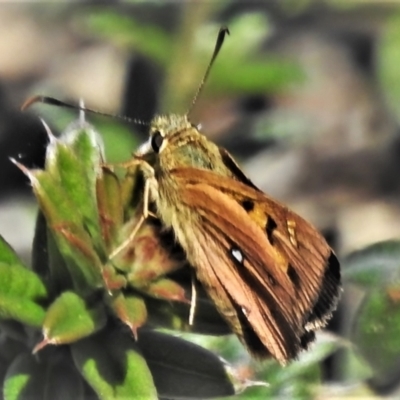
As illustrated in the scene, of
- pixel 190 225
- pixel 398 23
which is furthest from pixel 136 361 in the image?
pixel 398 23

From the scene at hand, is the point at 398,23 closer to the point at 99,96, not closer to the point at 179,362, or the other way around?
the point at 99,96

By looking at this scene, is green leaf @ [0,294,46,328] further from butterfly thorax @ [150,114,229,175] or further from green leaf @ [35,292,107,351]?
butterfly thorax @ [150,114,229,175]

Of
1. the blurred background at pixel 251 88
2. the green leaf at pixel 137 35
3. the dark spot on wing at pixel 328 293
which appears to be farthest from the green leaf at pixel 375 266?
the green leaf at pixel 137 35

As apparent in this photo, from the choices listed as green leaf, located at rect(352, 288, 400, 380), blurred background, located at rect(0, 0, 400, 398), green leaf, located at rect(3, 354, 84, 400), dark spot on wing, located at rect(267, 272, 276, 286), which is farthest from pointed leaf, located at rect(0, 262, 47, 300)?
A: blurred background, located at rect(0, 0, 400, 398)

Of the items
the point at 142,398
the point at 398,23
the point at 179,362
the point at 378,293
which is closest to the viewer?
the point at 142,398

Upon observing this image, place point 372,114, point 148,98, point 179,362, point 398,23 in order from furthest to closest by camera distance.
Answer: point 372,114
point 398,23
point 148,98
point 179,362

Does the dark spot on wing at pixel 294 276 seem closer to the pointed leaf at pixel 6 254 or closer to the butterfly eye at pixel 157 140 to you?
the butterfly eye at pixel 157 140
